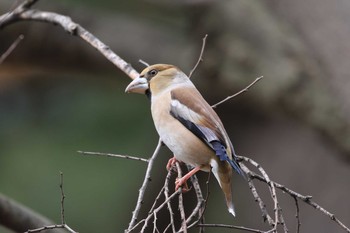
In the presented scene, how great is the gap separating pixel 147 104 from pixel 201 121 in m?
4.01

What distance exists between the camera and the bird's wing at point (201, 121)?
2789 millimetres

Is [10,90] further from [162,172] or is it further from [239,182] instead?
[239,182]

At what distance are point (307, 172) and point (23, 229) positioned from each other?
357 cm

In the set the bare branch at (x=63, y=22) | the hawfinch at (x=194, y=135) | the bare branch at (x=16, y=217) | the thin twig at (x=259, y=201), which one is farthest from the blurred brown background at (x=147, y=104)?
the thin twig at (x=259, y=201)

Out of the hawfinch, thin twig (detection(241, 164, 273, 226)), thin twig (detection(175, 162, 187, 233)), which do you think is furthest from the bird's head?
thin twig (detection(241, 164, 273, 226))

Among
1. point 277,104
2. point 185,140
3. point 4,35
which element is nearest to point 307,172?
point 277,104

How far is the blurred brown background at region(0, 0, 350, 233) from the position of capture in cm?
548

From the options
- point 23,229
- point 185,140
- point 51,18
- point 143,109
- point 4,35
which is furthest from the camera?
point 143,109

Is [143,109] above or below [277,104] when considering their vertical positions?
above

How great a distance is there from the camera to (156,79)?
313 cm

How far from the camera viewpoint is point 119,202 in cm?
700

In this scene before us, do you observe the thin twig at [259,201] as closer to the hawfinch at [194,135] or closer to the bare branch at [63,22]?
the hawfinch at [194,135]

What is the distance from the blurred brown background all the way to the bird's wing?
2.47 meters

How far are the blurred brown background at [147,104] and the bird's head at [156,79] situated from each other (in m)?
2.23
